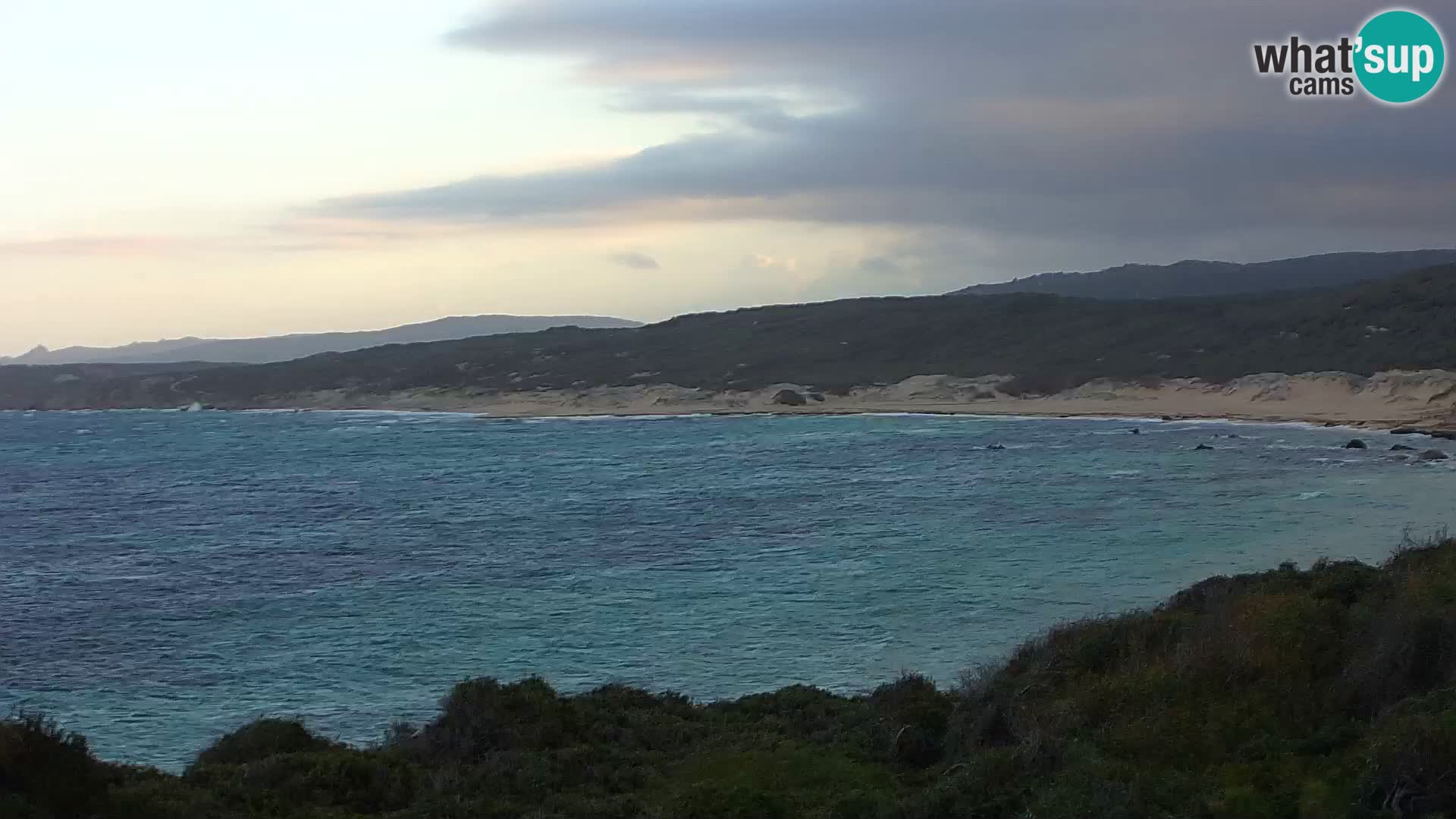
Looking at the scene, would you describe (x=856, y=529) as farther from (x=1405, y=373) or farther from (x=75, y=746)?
(x=1405, y=373)

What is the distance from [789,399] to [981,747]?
97.9 m

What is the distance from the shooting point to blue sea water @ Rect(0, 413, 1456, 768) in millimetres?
22484

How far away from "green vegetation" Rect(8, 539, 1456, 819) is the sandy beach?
5761 centimetres

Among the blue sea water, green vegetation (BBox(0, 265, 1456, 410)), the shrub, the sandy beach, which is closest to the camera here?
the shrub

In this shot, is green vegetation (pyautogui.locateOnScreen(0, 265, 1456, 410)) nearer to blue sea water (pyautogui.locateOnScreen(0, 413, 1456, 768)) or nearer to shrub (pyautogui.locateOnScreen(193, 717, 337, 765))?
blue sea water (pyautogui.locateOnScreen(0, 413, 1456, 768))

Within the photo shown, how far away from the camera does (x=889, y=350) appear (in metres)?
128

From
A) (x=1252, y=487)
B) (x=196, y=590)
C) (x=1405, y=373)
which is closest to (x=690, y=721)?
(x=196, y=590)

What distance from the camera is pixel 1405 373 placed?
7769cm

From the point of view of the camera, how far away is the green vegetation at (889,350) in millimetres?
93812

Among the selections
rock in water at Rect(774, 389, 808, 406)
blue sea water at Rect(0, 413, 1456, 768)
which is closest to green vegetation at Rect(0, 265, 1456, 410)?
rock in water at Rect(774, 389, 808, 406)

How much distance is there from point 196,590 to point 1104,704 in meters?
25.8

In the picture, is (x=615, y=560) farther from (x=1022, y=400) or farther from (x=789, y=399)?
(x=789, y=399)

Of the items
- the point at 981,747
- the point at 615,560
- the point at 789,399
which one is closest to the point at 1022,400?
the point at 789,399

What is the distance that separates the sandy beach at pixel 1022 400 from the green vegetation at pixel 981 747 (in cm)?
5761
